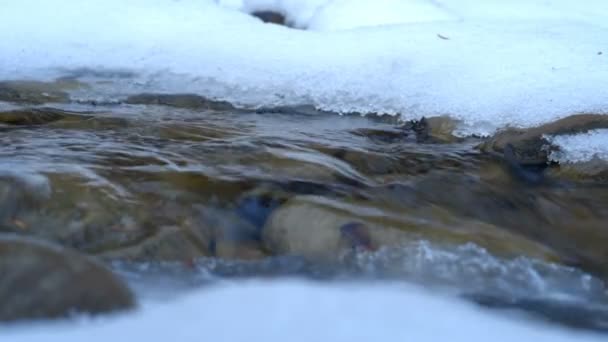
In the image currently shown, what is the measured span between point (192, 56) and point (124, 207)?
190cm

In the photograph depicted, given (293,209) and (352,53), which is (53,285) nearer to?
(293,209)

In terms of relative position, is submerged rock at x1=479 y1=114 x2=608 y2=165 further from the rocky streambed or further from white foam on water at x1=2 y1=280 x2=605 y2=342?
white foam on water at x1=2 y1=280 x2=605 y2=342

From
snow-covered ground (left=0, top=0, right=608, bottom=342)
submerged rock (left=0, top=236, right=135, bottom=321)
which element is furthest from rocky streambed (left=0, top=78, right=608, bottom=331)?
snow-covered ground (left=0, top=0, right=608, bottom=342)

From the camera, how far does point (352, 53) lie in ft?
13.1

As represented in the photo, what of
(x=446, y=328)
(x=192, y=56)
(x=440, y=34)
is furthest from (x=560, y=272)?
(x=192, y=56)

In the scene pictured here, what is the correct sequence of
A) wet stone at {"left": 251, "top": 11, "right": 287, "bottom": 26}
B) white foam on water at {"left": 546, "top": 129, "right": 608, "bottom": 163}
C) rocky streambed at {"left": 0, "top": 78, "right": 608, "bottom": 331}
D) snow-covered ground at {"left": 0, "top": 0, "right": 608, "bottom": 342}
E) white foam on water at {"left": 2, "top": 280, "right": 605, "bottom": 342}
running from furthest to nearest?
wet stone at {"left": 251, "top": 11, "right": 287, "bottom": 26}
snow-covered ground at {"left": 0, "top": 0, "right": 608, "bottom": 342}
white foam on water at {"left": 546, "top": 129, "right": 608, "bottom": 163}
rocky streambed at {"left": 0, "top": 78, "right": 608, "bottom": 331}
white foam on water at {"left": 2, "top": 280, "right": 605, "bottom": 342}

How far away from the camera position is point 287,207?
2.41 m

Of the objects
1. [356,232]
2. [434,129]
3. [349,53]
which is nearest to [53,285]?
[356,232]

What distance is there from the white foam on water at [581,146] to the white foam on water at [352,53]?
0.19m

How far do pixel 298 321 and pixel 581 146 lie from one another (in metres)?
1.90

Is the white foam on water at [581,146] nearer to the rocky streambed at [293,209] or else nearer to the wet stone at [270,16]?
the rocky streambed at [293,209]

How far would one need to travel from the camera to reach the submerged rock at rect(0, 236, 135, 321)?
1.50 metres

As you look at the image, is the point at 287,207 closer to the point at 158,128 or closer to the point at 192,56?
the point at 158,128

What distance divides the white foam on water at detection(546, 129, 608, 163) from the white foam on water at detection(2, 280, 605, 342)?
131cm
